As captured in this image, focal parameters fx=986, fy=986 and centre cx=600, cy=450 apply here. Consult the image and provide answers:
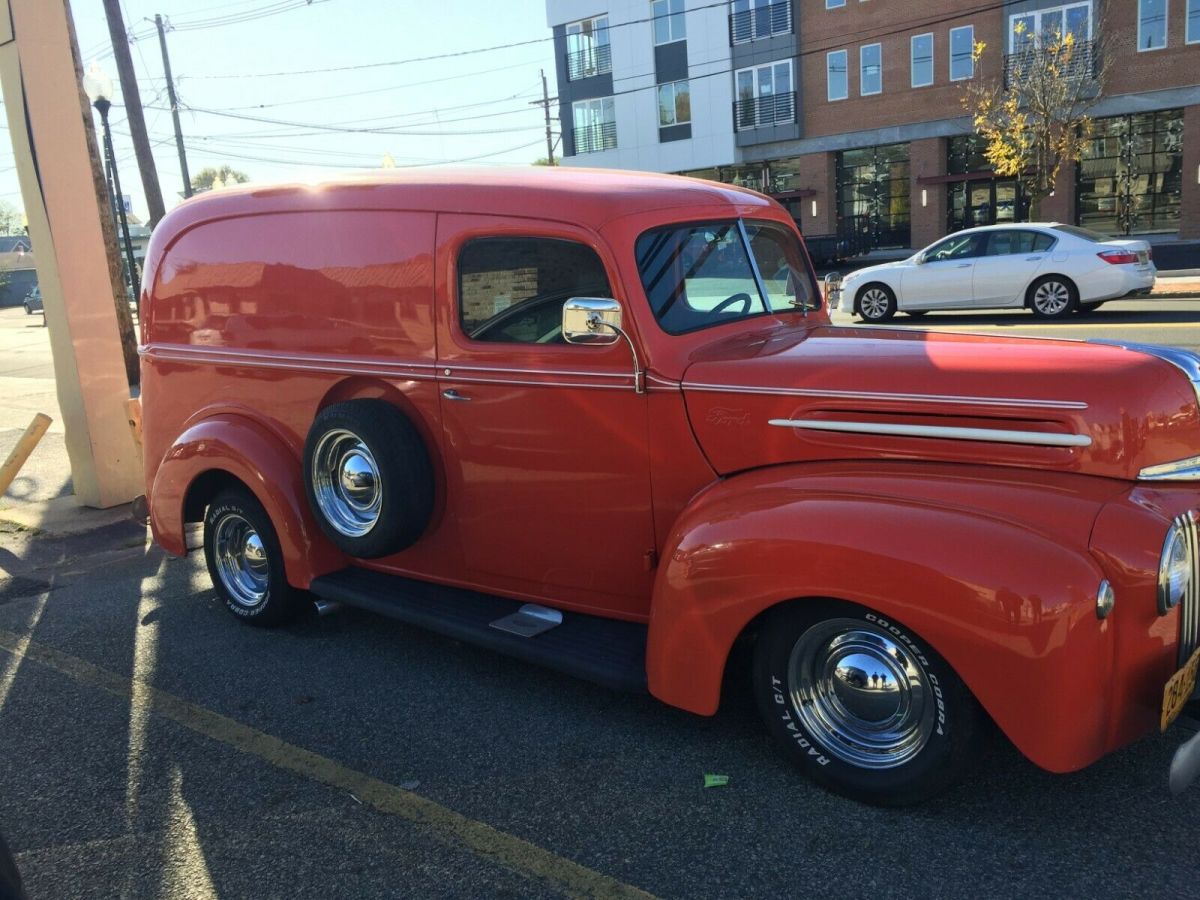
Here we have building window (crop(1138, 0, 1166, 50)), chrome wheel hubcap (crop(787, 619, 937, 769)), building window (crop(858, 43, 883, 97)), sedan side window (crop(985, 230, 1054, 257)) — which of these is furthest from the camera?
building window (crop(858, 43, 883, 97))

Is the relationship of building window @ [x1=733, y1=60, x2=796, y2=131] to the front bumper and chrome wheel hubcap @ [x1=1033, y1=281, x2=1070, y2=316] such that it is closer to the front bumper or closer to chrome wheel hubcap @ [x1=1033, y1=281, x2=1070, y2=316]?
chrome wheel hubcap @ [x1=1033, y1=281, x2=1070, y2=316]

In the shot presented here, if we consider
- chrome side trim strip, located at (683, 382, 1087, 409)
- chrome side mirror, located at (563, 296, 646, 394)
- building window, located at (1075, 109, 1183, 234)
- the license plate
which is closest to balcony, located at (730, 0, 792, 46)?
building window, located at (1075, 109, 1183, 234)

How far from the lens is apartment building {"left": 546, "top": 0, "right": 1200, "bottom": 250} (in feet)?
96.4

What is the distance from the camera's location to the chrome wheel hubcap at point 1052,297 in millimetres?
14867

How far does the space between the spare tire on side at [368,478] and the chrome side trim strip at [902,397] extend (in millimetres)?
1290

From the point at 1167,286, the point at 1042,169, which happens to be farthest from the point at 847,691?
the point at 1042,169

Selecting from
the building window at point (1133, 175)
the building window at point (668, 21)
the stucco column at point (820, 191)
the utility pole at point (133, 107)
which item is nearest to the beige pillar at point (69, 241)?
the utility pole at point (133, 107)

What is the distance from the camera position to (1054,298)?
1495 centimetres

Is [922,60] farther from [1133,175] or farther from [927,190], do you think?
[1133,175]

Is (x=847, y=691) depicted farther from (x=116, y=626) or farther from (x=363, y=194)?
(x=116, y=626)

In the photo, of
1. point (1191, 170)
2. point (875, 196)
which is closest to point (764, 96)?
point (875, 196)

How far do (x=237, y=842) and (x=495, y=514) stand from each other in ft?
5.08

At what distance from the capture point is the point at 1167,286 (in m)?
18.1

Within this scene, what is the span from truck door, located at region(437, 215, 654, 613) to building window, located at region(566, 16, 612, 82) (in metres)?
38.6
